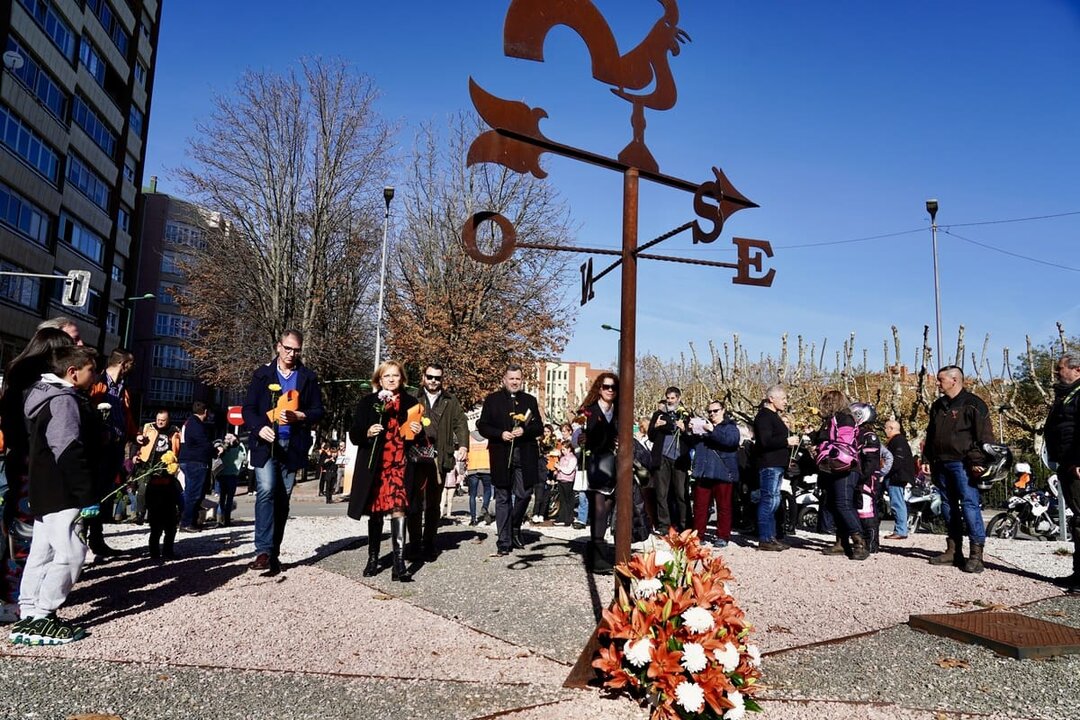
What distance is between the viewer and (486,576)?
6.37 m

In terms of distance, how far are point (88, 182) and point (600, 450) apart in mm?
41396

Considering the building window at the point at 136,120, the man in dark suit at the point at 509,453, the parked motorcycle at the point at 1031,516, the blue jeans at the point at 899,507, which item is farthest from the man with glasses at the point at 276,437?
the building window at the point at 136,120

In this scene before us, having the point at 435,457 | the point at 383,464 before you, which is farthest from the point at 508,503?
the point at 383,464

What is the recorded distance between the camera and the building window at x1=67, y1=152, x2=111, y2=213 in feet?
121

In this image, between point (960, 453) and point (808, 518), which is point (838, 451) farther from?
point (808, 518)

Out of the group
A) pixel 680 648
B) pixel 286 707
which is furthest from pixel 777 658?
pixel 286 707

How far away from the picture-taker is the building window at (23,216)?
2952 cm

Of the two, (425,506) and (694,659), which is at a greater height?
(425,506)

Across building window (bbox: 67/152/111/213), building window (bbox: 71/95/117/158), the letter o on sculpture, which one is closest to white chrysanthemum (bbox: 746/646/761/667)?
the letter o on sculpture

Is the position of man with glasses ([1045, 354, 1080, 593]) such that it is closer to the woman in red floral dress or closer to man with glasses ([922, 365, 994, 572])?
man with glasses ([922, 365, 994, 572])

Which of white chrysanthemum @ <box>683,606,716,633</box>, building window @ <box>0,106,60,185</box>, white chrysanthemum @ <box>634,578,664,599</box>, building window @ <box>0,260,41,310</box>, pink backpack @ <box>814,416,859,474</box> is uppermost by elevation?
building window @ <box>0,106,60,185</box>

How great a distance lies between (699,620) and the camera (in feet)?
10.4

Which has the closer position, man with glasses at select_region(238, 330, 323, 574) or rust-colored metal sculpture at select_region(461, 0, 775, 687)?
rust-colored metal sculpture at select_region(461, 0, 775, 687)

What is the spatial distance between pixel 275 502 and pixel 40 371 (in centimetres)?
216
